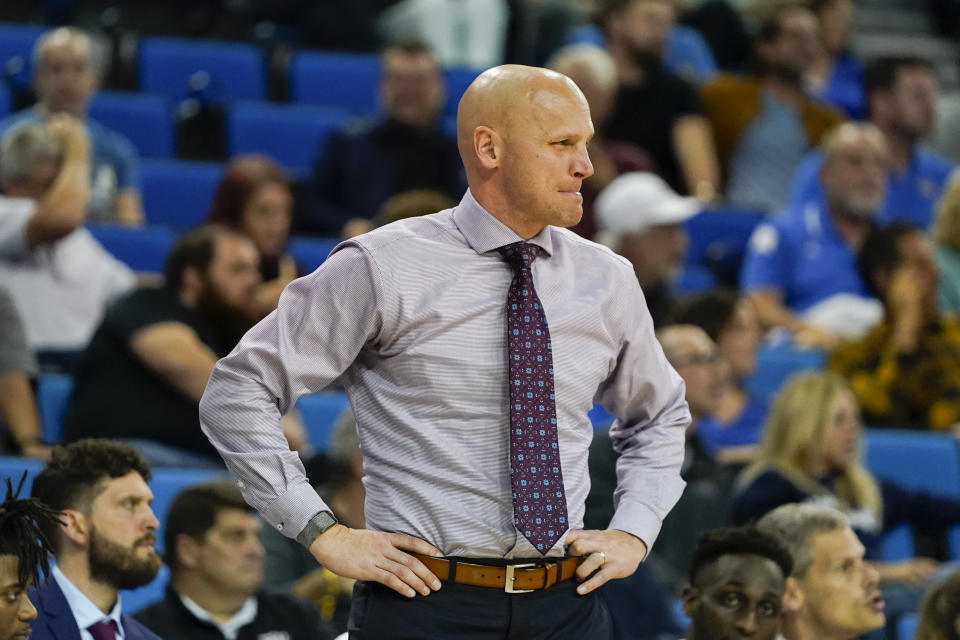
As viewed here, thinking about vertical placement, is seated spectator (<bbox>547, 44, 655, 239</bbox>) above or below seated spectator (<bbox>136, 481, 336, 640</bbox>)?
above

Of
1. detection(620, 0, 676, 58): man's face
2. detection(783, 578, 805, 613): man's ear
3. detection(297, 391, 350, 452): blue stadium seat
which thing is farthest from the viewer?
detection(620, 0, 676, 58): man's face

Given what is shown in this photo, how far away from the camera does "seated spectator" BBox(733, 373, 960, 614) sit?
14.5ft

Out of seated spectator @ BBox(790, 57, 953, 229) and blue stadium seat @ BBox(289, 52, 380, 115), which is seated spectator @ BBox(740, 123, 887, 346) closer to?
seated spectator @ BBox(790, 57, 953, 229)

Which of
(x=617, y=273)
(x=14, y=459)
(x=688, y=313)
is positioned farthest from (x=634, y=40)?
(x=617, y=273)

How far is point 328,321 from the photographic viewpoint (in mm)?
2256

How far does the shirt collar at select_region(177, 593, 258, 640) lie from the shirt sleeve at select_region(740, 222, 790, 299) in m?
2.73

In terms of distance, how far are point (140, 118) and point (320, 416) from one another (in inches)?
81.5

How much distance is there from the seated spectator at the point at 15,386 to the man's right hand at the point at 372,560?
2.30m

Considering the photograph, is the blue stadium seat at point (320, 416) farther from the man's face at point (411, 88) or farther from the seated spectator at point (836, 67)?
the seated spectator at point (836, 67)

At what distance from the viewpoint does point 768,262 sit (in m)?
6.00

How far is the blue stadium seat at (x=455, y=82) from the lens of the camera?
6820 millimetres

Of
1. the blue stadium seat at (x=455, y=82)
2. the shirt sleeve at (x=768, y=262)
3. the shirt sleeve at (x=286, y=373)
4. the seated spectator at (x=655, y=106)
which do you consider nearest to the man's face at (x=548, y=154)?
the shirt sleeve at (x=286, y=373)

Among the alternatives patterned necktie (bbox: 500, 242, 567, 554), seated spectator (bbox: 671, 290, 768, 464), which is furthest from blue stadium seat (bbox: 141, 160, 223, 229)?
patterned necktie (bbox: 500, 242, 567, 554)

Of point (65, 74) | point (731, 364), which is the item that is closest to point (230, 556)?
point (731, 364)
